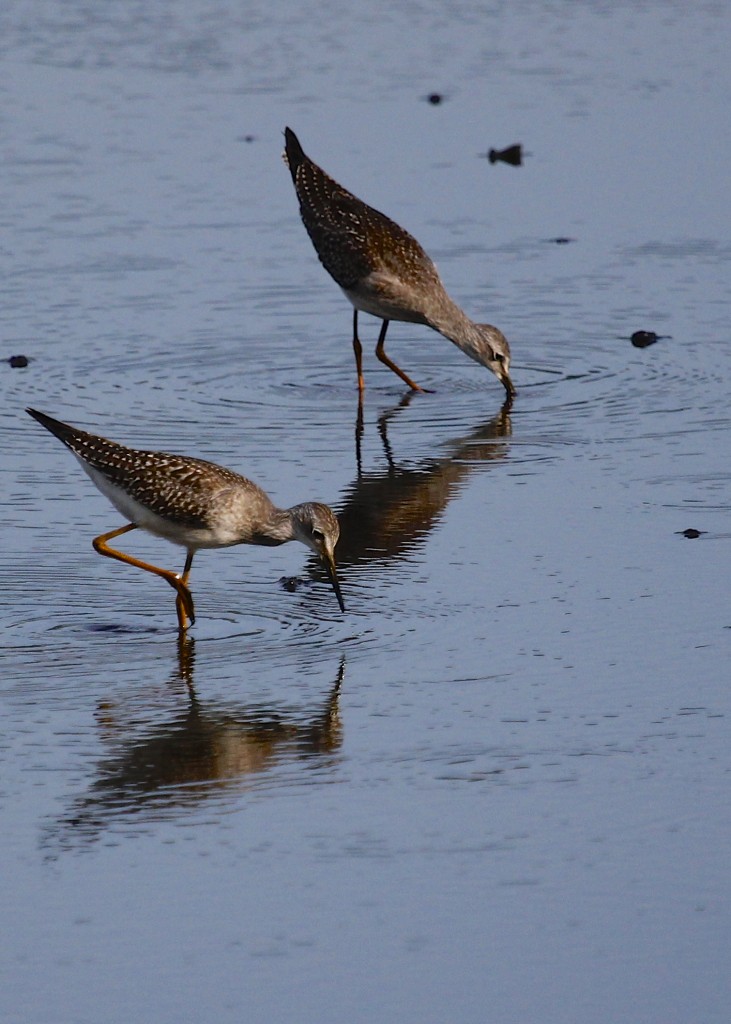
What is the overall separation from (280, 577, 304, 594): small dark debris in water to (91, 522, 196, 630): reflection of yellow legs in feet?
1.56

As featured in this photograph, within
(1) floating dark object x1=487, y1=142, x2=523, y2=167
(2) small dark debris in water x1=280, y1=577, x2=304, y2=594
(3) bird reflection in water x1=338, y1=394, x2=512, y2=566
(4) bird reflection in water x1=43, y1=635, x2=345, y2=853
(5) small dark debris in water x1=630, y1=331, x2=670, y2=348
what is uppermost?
(1) floating dark object x1=487, y1=142, x2=523, y2=167

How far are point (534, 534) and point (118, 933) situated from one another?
4.68 meters

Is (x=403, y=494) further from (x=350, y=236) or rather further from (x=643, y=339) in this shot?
(x=350, y=236)

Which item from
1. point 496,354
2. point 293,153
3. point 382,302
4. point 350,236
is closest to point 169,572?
point 496,354

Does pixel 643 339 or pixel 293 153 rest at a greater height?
pixel 293 153

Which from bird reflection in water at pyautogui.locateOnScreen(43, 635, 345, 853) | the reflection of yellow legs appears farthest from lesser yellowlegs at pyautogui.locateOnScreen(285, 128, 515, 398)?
bird reflection in water at pyautogui.locateOnScreen(43, 635, 345, 853)

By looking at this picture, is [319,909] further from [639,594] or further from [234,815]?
[639,594]

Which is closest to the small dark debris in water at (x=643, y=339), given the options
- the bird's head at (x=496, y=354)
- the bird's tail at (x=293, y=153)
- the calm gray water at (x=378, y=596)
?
the calm gray water at (x=378, y=596)

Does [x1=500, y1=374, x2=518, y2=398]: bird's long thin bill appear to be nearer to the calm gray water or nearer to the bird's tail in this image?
the calm gray water

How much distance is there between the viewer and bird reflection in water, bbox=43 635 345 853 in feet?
24.5

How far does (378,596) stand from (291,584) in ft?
1.51

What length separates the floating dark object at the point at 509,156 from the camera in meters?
19.6

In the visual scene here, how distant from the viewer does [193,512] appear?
9781mm

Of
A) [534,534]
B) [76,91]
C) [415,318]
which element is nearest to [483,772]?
[534,534]
